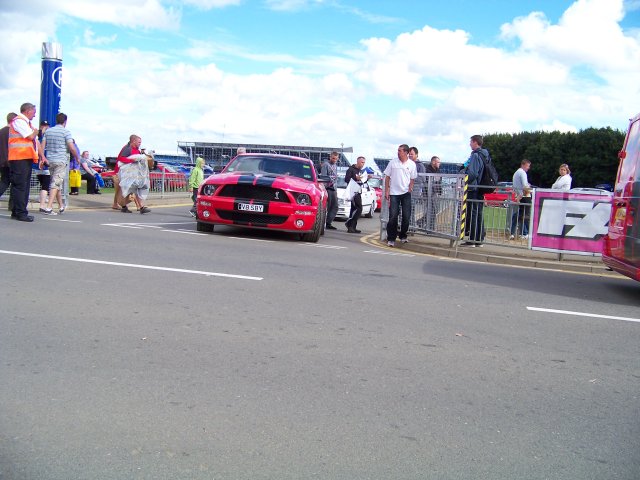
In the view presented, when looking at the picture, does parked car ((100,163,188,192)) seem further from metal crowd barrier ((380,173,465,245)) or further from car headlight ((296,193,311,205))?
car headlight ((296,193,311,205))

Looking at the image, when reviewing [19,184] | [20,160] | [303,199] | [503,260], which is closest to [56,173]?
[20,160]

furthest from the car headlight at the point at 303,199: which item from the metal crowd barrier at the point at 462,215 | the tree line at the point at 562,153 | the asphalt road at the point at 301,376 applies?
the tree line at the point at 562,153

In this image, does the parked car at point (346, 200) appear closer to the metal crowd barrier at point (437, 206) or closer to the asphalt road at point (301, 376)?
the metal crowd barrier at point (437, 206)

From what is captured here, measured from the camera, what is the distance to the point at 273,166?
13.1 metres

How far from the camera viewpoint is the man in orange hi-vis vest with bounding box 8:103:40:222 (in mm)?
11695

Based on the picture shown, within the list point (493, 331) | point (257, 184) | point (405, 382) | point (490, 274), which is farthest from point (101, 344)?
point (257, 184)

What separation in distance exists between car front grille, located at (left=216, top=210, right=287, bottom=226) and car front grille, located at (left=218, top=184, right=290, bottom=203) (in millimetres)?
289

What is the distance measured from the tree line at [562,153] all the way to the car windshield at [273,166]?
65227mm

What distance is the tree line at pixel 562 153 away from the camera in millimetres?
76438

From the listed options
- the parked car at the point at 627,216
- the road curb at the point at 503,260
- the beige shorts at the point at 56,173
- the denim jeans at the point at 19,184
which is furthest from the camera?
the beige shorts at the point at 56,173

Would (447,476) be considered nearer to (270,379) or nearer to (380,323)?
(270,379)

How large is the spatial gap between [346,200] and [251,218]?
29.3ft

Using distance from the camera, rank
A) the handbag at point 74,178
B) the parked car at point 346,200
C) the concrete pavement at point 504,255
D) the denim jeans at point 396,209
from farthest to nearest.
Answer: the handbag at point 74,178 < the parked car at point 346,200 < the denim jeans at point 396,209 < the concrete pavement at point 504,255

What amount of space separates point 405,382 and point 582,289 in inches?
201
